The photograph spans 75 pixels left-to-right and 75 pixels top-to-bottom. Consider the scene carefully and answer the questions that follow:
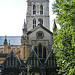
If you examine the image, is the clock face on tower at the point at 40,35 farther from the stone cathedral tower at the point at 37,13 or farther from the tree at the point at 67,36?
the tree at the point at 67,36

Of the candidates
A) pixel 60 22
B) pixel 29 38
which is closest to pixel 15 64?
pixel 29 38

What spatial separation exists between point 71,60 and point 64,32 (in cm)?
302

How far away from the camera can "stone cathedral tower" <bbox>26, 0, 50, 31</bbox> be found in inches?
1677

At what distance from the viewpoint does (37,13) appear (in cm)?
4331

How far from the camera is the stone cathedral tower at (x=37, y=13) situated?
140 ft

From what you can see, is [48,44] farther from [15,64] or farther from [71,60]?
[71,60]

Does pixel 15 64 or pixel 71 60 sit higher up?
pixel 71 60

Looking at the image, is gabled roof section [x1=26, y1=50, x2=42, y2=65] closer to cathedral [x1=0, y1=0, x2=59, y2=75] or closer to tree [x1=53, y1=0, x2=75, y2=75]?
cathedral [x1=0, y1=0, x2=59, y2=75]

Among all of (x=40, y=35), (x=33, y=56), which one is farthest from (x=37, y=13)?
(x=33, y=56)

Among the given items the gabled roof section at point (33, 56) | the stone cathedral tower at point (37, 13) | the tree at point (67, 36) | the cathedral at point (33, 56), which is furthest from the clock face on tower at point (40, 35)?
the tree at point (67, 36)

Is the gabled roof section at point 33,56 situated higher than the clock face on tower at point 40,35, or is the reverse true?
the clock face on tower at point 40,35

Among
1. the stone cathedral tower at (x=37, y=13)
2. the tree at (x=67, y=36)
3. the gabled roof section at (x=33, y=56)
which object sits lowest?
the gabled roof section at (x=33, y=56)

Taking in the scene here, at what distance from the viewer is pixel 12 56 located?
2928cm

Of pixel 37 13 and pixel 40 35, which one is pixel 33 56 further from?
pixel 37 13
